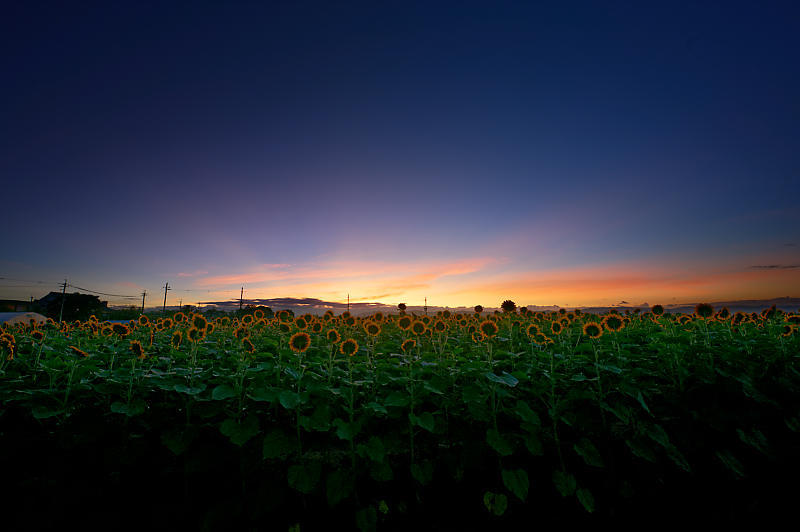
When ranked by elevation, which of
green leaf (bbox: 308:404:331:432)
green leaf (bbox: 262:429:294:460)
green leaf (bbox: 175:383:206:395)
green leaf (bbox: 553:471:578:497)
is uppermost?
green leaf (bbox: 175:383:206:395)

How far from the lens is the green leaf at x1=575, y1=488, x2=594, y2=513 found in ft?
10.1

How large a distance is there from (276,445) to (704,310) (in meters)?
7.26

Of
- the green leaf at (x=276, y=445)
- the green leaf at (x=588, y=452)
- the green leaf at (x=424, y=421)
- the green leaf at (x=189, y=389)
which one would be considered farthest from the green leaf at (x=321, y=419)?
the green leaf at (x=588, y=452)

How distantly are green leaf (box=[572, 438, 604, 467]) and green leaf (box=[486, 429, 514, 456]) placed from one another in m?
0.67

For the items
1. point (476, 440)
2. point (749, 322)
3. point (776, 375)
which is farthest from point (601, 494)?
point (749, 322)

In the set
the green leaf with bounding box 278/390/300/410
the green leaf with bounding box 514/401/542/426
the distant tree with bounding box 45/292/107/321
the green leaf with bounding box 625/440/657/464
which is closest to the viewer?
the green leaf with bounding box 278/390/300/410

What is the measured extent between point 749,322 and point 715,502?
22.1 feet

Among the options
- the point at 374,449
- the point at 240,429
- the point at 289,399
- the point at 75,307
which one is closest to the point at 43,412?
the point at 240,429

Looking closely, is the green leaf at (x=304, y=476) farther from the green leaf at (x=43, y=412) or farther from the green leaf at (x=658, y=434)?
the green leaf at (x=658, y=434)

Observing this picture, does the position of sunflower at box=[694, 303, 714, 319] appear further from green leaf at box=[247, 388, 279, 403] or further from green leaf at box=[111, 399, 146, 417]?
green leaf at box=[111, 399, 146, 417]

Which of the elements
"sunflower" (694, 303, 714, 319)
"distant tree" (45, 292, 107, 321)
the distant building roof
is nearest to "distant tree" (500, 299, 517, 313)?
"sunflower" (694, 303, 714, 319)

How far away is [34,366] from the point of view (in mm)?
3879

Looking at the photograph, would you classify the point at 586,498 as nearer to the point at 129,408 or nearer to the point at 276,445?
the point at 276,445

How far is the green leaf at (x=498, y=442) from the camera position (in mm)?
2916
